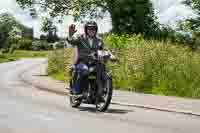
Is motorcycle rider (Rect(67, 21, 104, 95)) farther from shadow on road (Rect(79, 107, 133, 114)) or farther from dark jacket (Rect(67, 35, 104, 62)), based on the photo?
shadow on road (Rect(79, 107, 133, 114))

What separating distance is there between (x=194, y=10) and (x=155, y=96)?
29.5m

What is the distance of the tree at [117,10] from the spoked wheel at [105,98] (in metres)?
32.4

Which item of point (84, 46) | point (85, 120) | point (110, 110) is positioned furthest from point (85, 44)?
point (85, 120)

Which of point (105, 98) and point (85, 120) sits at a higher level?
point (105, 98)

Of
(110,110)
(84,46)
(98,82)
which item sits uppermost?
(84,46)

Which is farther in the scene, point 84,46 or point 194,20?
point 194,20

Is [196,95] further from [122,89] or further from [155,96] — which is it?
[122,89]

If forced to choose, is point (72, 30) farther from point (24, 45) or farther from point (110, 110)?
point (24, 45)

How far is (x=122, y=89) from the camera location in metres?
20.2

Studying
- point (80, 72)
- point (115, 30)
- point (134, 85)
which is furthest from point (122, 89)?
point (115, 30)

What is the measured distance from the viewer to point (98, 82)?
13.6 m

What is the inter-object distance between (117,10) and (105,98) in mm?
33843

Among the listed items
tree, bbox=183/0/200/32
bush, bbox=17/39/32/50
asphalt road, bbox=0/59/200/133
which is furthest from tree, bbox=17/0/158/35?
bush, bbox=17/39/32/50

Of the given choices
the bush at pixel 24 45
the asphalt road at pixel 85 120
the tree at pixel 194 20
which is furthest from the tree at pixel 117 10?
the bush at pixel 24 45
